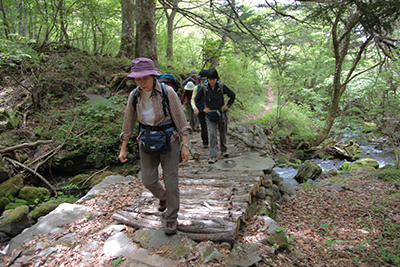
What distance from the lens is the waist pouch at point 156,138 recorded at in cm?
280

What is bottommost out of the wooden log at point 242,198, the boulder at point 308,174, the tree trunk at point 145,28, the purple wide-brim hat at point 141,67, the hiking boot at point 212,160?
the boulder at point 308,174

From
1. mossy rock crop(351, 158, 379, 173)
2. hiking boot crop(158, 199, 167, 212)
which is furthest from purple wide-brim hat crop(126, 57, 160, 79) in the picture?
mossy rock crop(351, 158, 379, 173)

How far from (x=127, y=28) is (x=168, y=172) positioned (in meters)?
12.1

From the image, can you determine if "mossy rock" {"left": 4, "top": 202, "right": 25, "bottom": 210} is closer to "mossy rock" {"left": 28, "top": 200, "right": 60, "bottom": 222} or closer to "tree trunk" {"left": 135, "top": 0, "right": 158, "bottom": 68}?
"mossy rock" {"left": 28, "top": 200, "right": 60, "bottom": 222}

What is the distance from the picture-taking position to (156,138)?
9.20 feet

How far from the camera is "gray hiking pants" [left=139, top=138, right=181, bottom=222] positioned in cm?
295

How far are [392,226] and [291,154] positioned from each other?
839 cm

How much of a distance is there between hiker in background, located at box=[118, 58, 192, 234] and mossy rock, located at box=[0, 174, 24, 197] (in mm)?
4708

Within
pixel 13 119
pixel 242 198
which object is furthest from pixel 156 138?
pixel 13 119

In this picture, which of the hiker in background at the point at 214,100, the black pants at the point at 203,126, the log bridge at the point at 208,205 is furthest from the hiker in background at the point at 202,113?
the log bridge at the point at 208,205

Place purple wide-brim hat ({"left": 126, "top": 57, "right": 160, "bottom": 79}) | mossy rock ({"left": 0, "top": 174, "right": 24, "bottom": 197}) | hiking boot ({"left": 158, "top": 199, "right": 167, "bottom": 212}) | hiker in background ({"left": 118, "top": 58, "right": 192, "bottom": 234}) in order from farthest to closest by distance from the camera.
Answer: mossy rock ({"left": 0, "top": 174, "right": 24, "bottom": 197})
hiking boot ({"left": 158, "top": 199, "right": 167, "bottom": 212})
hiker in background ({"left": 118, "top": 58, "right": 192, "bottom": 234})
purple wide-brim hat ({"left": 126, "top": 57, "right": 160, "bottom": 79})

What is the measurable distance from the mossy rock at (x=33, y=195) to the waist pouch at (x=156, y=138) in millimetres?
4744

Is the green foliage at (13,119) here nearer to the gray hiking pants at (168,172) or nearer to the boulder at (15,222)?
the boulder at (15,222)

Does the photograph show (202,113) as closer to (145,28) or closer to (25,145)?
(145,28)
